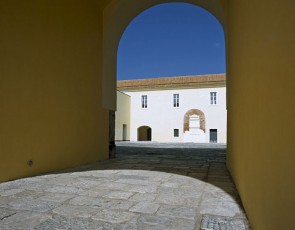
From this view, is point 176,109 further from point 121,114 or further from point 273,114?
point 273,114

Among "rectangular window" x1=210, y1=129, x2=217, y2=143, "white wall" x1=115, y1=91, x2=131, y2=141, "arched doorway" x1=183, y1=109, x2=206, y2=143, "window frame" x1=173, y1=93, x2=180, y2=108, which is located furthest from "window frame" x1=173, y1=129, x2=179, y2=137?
"white wall" x1=115, y1=91, x2=131, y2=141

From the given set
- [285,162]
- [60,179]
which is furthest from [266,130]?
[60,179]

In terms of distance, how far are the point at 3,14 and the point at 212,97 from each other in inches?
889

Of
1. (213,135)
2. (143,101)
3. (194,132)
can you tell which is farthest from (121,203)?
(143,101)

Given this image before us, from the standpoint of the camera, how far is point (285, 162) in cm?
104

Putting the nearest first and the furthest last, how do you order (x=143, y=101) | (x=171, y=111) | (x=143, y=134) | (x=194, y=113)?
(x=194, y=113) < (x=171, y=111) < (x=143, y=101) < (x=143, y=134)

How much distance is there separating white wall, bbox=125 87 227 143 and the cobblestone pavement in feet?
68.9

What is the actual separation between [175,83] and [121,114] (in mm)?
6175

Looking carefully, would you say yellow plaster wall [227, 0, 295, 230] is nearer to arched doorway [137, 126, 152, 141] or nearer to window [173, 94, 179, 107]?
window [173, 94, 179, 107]

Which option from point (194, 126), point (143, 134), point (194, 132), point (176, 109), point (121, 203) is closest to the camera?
point (121, 203)

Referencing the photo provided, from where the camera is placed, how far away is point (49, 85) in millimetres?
4332

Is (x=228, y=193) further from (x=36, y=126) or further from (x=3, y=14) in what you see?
(x=3, y=14)

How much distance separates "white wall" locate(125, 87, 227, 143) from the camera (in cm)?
2406

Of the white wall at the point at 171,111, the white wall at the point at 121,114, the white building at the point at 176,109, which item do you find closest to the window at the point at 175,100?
the white building at the point at 176,109
